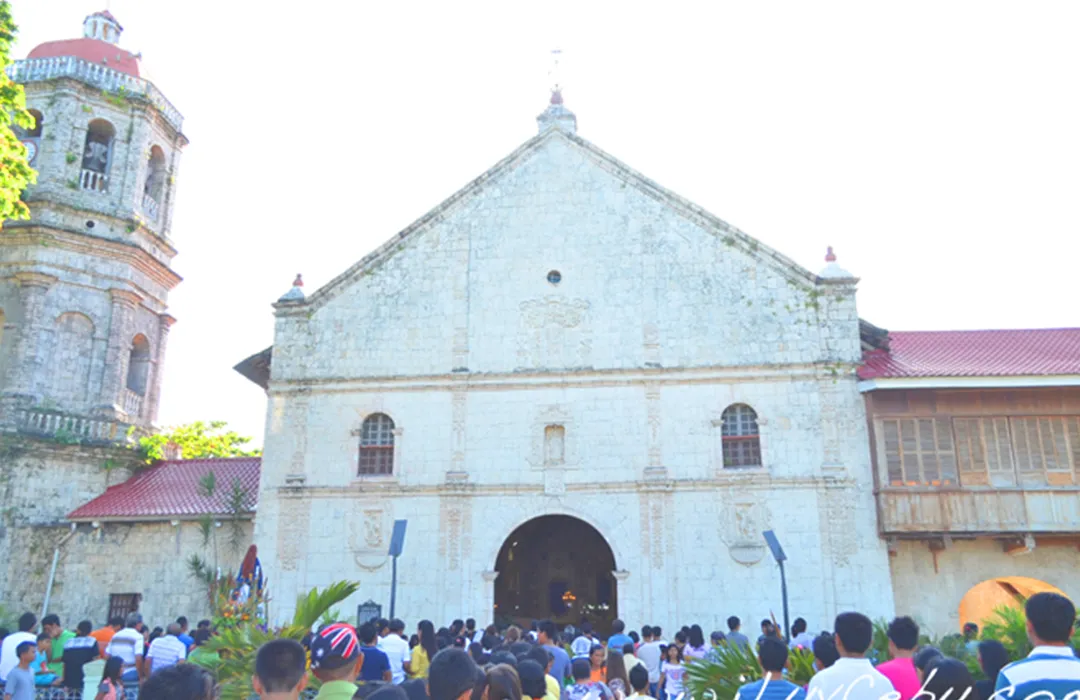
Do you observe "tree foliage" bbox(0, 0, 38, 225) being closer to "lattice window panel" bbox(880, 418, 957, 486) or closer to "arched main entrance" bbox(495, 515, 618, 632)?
"arched main entrance" bbox(495, 515, 618, 632)

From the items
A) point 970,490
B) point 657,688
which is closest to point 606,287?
point 970,490

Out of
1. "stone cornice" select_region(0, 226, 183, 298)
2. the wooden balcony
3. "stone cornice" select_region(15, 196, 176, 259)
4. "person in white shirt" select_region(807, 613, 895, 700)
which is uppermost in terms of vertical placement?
"stone cornice" select_region(15, 196, 176, 259)

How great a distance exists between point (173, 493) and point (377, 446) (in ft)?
21.9

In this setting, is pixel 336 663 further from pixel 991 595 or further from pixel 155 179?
pixel 155 179

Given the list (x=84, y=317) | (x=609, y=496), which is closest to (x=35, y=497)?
(x=84, y=317)

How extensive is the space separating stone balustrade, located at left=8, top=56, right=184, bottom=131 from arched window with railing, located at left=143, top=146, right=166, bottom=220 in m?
1.62

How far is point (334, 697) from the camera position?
5.12 metres

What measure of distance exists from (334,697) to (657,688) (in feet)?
24.6

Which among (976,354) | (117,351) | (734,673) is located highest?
(117,351)

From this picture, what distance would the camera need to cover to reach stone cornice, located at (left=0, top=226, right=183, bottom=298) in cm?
2423

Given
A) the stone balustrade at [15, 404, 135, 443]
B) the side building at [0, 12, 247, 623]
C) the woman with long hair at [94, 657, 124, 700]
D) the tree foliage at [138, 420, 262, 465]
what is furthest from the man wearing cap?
the tree foliage at [138, 420, 262, 465]

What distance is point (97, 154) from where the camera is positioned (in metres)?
26.3

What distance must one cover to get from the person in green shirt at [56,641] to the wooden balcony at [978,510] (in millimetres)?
15279

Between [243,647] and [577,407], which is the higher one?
[577,407]
